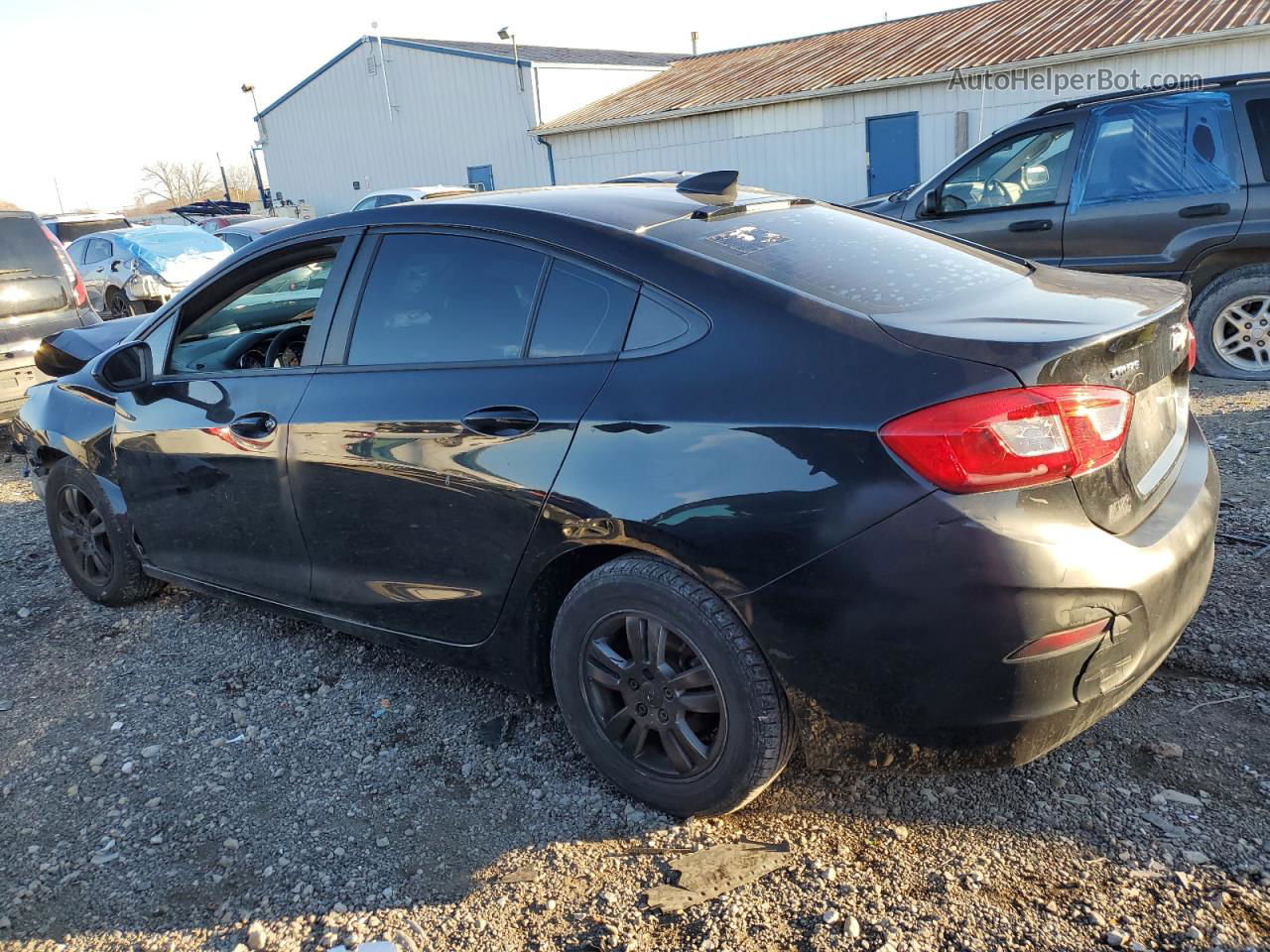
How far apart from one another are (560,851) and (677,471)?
3.53 feet

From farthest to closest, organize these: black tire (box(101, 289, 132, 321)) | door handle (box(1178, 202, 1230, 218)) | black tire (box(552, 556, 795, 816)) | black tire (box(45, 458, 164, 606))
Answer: black tire (box(101, 289, 132, 321)), door handle (box(1178, 202, 1230, 218)), black tire (box(45, 458, 164, 606)), black tire (box(552, 556, 795, 816))

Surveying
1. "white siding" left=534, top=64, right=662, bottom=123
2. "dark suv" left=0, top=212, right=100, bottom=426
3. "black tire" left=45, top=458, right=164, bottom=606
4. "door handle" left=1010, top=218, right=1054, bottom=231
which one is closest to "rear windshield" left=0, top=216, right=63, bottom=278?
"dark suv" left=0, top=212, right=100, bottom=426

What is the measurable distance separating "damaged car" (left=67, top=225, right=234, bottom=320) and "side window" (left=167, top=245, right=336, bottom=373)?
12126 mm

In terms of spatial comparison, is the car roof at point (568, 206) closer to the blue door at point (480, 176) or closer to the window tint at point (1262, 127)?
the window tint at point (1262, 127)

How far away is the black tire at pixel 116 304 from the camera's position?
1570 cm

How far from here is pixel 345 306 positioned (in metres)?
3.25

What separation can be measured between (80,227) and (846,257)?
20.5 meters

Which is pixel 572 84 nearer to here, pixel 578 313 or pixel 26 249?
pixel 26 249

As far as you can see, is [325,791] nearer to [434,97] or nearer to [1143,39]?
[1143,39]

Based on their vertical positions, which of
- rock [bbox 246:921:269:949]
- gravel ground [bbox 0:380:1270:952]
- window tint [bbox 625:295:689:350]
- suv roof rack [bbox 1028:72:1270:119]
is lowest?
gravel ground [bbox 0:380:1270:952]

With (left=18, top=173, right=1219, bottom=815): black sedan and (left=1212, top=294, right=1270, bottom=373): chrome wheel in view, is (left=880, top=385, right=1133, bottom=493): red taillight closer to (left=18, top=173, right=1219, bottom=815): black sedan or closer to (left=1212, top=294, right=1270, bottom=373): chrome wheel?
(left=18, top=173, right=1219, bottom=815): black sedan

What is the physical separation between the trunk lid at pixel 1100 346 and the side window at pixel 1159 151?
4.47 meters

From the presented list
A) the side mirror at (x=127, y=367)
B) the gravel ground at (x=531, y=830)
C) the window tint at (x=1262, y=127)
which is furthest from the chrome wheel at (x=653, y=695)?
the window tint at (x=1262, y=127)

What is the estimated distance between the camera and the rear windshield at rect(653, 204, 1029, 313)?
254 cm
